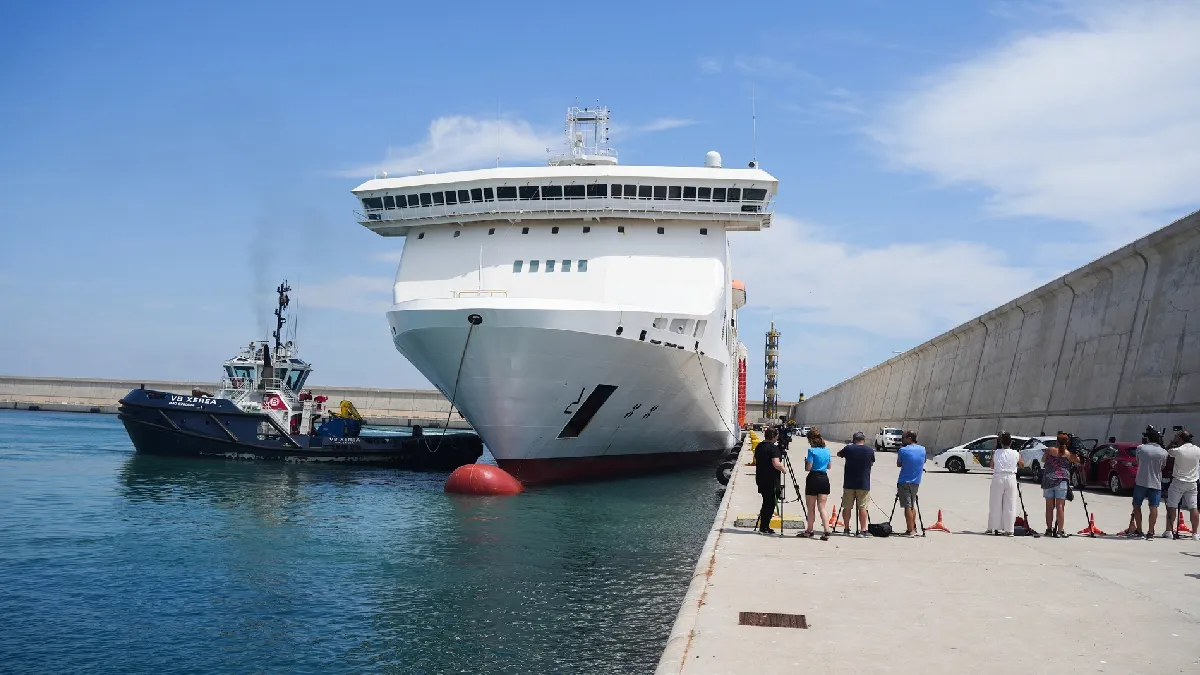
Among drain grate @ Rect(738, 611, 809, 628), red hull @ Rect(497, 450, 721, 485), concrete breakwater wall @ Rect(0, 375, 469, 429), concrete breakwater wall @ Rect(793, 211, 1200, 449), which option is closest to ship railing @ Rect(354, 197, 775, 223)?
red hull @ Rect(497, 450, 721, 485)

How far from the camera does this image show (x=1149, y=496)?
480 inches

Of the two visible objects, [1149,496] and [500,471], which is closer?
[1149,496]

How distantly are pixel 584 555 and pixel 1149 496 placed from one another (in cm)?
831

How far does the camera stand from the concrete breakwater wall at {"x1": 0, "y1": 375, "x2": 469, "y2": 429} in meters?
100

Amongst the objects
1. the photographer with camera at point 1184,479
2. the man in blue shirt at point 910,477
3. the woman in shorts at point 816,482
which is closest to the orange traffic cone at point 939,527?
the man in blue shirt at point 910,477

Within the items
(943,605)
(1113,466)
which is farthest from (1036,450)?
(943,605)

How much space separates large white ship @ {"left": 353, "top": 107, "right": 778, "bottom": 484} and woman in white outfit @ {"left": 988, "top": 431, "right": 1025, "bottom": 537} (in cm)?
1138

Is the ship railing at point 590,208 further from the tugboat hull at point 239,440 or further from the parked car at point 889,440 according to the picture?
the parked car at point 889,440

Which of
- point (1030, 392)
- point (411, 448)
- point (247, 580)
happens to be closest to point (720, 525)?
point (247, 580)

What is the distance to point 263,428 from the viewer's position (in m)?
35.8

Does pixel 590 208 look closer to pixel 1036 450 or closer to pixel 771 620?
pixel 1036 450

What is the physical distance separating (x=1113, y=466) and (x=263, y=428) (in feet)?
95.6

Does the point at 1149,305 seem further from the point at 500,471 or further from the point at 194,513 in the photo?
the point at 194,513

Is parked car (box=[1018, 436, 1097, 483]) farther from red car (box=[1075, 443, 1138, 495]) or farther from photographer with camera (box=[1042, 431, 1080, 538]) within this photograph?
photographer with camera (box=[1042, 431, 1080, 538])
